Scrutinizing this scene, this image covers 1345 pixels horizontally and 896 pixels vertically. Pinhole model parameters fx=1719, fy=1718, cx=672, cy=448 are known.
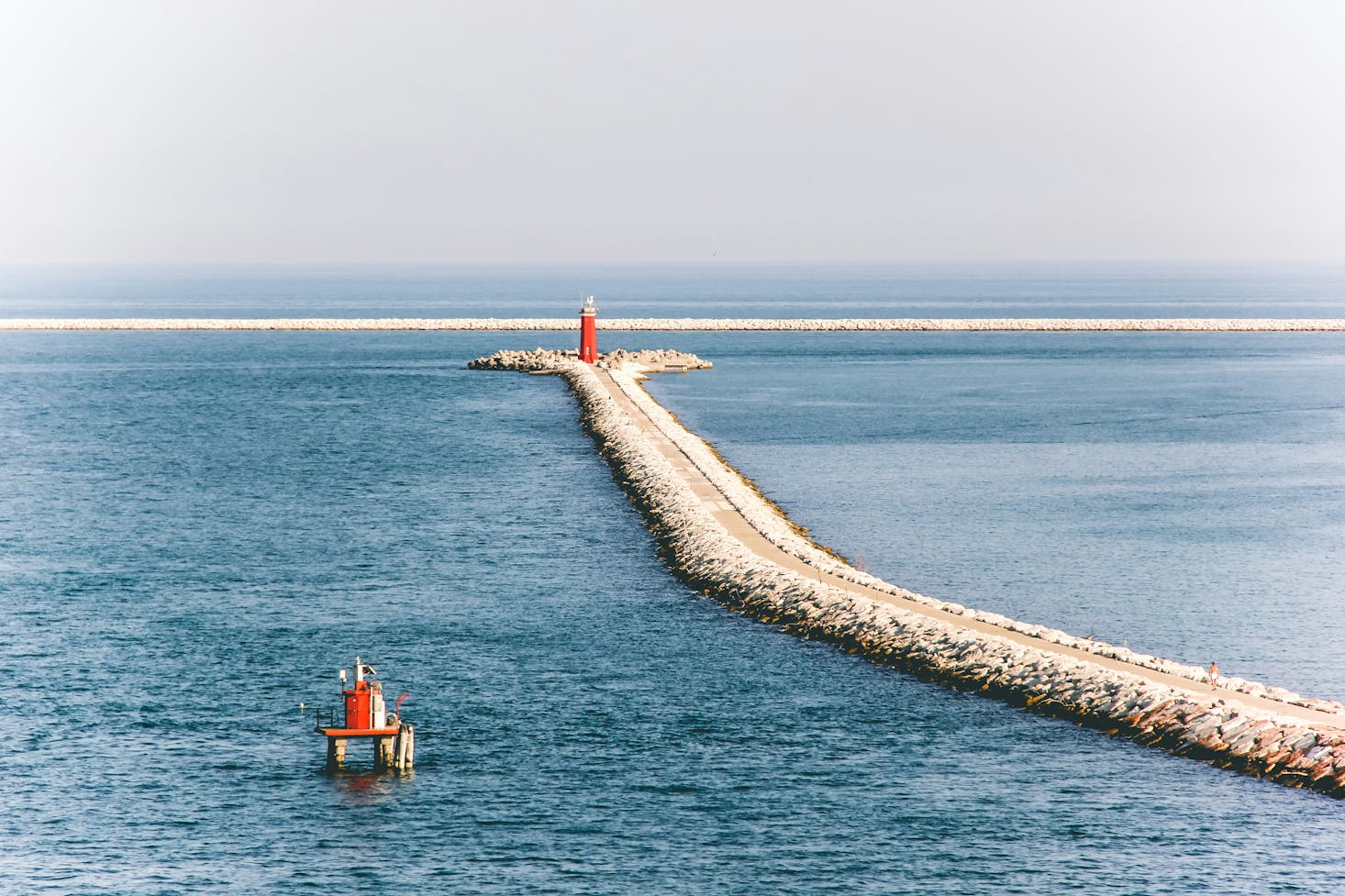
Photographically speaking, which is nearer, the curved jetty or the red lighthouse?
the curved jetty

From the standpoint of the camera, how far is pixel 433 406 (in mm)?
93188

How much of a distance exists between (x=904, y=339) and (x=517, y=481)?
104510 millimetres

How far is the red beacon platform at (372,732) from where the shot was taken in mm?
27750

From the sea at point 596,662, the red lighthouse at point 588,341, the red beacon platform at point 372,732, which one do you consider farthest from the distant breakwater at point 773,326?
the red beacon platform at point 372,732

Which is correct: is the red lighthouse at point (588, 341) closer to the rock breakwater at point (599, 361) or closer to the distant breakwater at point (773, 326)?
the rock breakwater at point (599, 361)

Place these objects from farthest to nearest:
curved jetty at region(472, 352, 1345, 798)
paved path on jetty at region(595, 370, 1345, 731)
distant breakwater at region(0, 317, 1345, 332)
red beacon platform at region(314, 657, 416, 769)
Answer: distant breakwater at region(0, 317, 1345, 332)
paved path on jetty at region(595, 370, 1345, 731)
curved jetty at region(472, 352, 1345, 798)
red beacon platform at region(314, 657, 416, 769)

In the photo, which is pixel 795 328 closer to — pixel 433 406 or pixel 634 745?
pixel 433 406

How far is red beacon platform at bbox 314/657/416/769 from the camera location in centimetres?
2775

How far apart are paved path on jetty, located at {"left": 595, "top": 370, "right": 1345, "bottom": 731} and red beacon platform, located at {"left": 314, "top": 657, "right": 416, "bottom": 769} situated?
13067 mm

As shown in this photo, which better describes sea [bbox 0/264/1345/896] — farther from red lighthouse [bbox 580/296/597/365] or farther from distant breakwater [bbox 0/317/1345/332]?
distant breakwater [bbox 0/317/1345/332]

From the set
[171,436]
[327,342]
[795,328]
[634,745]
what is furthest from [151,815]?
[795,328]

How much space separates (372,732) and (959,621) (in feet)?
46.6

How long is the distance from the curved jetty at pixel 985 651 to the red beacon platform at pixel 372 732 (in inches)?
431

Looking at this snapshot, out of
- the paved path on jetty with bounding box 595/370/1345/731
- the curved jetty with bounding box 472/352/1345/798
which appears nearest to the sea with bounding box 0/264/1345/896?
the curved jetty with bounding box 472/352/1345/798
